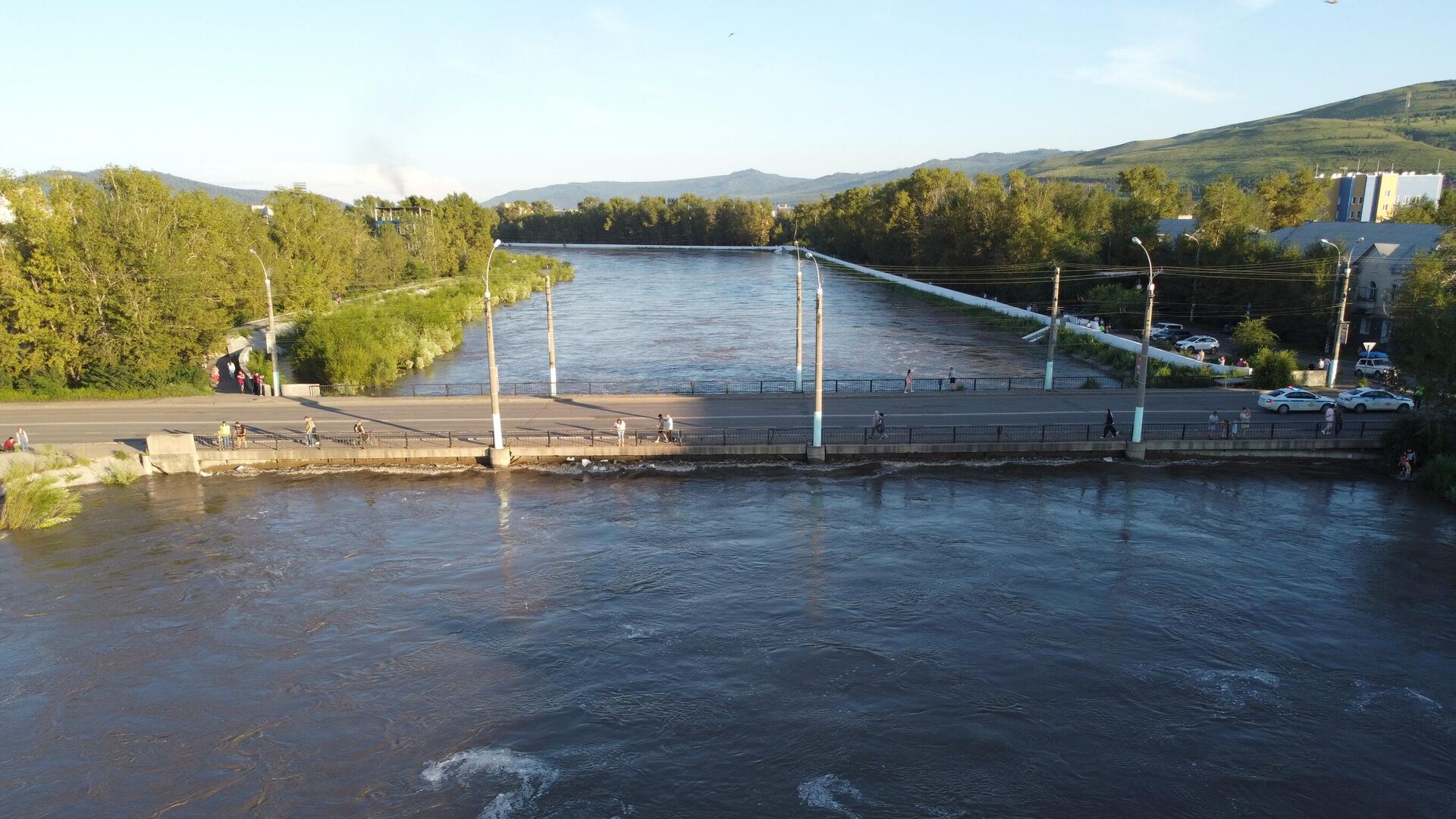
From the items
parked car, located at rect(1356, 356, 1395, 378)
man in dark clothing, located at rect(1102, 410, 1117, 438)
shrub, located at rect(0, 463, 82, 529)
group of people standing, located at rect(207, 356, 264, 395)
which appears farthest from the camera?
parked car, located at rect(1356, 356, 1395, 378)

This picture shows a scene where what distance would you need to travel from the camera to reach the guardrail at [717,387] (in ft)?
132

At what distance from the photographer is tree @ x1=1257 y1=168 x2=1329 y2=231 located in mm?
82438

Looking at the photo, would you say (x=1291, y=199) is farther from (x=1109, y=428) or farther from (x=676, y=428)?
(x=676, y=428)

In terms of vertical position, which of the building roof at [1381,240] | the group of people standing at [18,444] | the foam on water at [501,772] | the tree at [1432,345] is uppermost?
the building roof at [1381,240]

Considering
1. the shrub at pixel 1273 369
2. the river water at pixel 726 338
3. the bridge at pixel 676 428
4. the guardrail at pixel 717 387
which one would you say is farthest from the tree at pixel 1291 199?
the bridge at pixel 676 428

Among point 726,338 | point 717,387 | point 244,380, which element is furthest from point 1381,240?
point 244,380

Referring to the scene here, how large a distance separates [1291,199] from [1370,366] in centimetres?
4821

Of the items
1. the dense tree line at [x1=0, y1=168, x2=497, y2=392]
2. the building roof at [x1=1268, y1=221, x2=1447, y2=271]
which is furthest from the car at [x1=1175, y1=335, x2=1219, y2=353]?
the dense tree line at [x1=0, y1=168, x2=497, y2=392]

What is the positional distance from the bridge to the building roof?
909 inches

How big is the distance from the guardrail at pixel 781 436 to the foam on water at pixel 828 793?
1789 centimetres

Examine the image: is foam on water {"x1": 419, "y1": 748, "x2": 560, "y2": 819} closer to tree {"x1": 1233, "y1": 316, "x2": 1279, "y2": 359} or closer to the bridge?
the bridge

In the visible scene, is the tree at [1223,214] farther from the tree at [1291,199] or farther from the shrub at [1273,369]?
the shrub at [1273,369]

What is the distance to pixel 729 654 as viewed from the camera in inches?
719

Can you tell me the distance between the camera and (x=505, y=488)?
94.6ft
